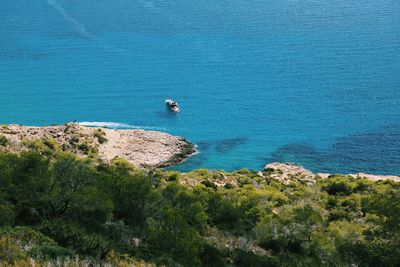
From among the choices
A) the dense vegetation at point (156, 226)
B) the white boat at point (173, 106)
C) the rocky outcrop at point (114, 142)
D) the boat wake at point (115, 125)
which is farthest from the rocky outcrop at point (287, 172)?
the white boat at point (173, 106)

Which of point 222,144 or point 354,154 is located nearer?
point 354,154

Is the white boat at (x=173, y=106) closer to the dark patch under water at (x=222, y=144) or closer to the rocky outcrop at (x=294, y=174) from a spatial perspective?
the dark patch under water at (x=222, y=144)

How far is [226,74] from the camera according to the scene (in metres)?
109

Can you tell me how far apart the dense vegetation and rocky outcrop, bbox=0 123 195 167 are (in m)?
26.2

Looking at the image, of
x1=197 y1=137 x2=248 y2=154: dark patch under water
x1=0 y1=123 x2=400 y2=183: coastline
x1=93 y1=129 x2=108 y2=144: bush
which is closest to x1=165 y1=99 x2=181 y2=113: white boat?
x1=0 y1=123 x2=400 y2=183: coastline

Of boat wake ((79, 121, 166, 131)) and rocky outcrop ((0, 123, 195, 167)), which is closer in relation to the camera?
rocky outcrop ((0, 123, 195, 167))

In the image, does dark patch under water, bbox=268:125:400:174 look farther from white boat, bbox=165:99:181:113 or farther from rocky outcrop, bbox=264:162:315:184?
white boat, bbox=165:99:181:113

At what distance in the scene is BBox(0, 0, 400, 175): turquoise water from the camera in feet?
288

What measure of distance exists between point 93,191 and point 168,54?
84106 millimetres

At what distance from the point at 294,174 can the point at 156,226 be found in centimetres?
4259

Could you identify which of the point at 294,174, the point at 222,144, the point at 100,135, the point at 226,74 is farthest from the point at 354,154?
the point at 100,135

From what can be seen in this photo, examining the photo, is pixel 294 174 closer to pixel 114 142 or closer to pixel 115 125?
pixel 114 142

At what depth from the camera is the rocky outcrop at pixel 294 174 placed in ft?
242

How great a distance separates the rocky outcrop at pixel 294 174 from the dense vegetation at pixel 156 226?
19353 millimetres
